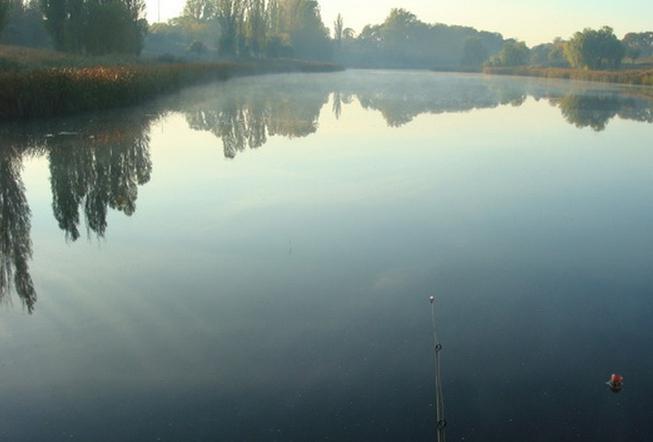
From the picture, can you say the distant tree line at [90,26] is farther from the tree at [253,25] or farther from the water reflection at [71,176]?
the tree at [253,25]

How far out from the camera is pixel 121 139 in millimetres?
14148

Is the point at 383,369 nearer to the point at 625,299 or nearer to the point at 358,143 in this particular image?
the point at 625,299

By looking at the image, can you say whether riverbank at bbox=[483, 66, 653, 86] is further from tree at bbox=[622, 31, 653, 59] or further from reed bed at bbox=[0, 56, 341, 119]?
tree at bbox=[622, 31, 653, 59]

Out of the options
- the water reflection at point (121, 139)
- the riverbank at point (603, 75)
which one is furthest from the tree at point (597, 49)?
the water reflection at point (121, 139)

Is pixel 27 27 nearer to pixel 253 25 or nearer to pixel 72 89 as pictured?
pixel 253 25

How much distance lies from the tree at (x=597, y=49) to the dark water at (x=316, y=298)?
74796 mm

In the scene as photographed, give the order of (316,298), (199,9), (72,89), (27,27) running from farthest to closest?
(199,9), (27,27), (72,89), (316,298)

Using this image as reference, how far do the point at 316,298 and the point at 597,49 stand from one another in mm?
84208

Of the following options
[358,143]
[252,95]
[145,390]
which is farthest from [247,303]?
[252,95]

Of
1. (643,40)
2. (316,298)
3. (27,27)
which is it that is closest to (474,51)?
(643,40)

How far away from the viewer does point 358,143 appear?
15.4m

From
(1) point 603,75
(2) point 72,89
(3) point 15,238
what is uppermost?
(1) point 603,75

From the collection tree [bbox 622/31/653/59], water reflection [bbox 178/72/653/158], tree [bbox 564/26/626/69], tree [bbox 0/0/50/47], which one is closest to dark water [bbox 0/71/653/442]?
water reflection [bbox 178/72/653/158]

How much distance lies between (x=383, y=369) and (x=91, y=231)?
15.3 ft
